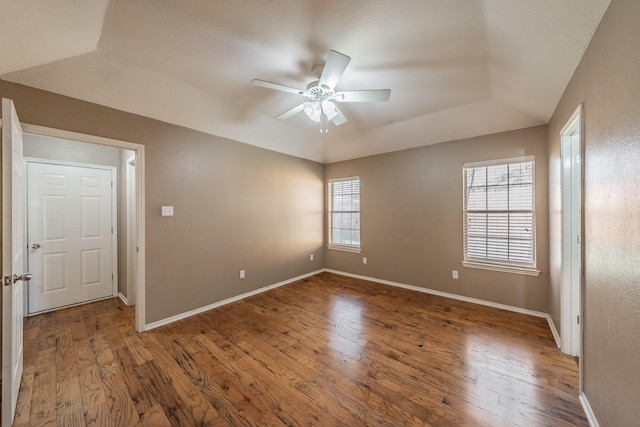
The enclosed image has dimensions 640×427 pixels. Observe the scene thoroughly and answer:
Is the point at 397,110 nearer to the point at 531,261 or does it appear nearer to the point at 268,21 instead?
the point at 268,21

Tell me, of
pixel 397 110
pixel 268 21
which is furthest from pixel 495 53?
pixel 268 21

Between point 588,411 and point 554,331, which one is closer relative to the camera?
point 588,411

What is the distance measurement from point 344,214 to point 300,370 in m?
3.33

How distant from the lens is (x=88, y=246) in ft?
11.0

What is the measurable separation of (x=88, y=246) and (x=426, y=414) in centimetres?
454

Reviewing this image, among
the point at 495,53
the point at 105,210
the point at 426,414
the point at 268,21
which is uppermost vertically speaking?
the point at 268,21

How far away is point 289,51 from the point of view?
2.05m

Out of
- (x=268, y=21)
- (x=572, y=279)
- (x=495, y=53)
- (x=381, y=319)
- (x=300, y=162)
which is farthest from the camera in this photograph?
(x=300, y=162)

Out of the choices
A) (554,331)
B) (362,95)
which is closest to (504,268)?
(554,331)

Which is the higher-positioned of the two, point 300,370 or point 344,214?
point 344,214

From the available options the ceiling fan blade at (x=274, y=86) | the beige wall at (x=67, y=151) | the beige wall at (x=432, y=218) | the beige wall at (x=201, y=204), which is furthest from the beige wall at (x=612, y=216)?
the beige wall at (x=67, y=151)

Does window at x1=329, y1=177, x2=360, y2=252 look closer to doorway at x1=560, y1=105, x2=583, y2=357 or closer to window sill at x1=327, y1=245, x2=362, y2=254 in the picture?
window sill at x1=327, y1=245, x2=362, y2=254

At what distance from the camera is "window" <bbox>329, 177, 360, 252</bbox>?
474 centimetres

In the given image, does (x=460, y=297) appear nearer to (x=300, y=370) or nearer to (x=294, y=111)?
(x=300, y=370)
